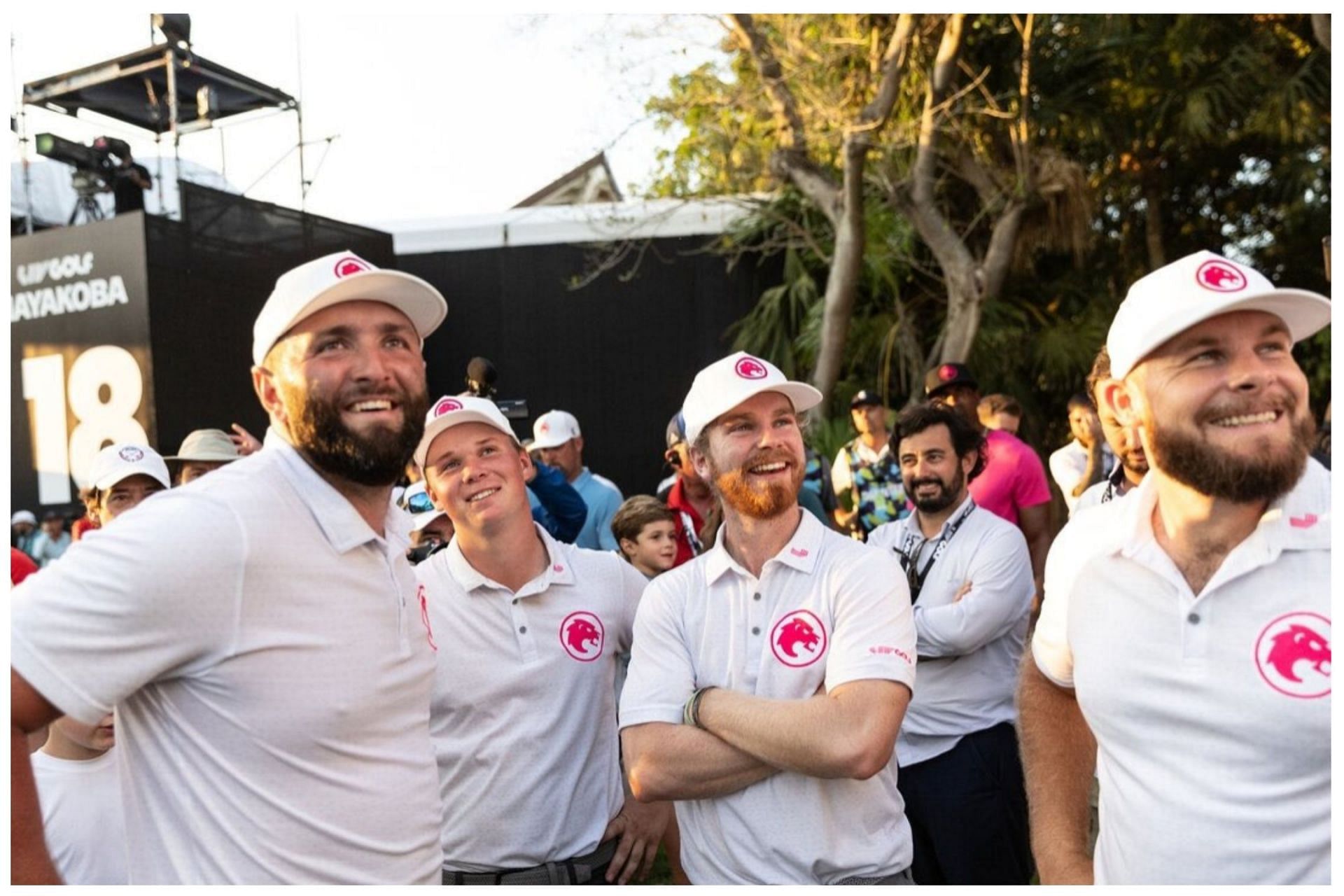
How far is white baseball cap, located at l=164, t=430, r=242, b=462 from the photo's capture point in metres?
5.93

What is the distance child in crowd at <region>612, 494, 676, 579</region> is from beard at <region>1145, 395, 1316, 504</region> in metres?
3.26

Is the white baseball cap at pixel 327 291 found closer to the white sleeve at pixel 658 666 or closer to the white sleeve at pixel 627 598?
the white sleeve at pixel 658 666

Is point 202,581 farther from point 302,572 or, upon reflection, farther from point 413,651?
point 413,651

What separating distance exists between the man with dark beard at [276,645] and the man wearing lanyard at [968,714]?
85.1 inches

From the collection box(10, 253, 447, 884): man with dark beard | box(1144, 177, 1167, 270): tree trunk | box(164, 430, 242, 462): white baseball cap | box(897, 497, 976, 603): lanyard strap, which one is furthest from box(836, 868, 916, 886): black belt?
box(1144, 177, 1167, 270): tree trunk

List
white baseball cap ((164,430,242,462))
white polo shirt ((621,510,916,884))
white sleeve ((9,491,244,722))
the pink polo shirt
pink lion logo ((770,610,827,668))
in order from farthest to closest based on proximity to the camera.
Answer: the pink polo shirt, white baseball cap ((164,430,242,462)), pink lion logo ((770,610,827,668)), white polo shirt ((621,510,916,884)), white sleeve ((9,491,244,722))

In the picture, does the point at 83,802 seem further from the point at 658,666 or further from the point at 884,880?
the point at 884,880

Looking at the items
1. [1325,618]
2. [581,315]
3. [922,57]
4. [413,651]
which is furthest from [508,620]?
[581,315]

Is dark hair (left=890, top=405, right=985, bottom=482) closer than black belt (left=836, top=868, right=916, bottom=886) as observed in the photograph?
No

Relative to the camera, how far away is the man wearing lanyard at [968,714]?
404 cm

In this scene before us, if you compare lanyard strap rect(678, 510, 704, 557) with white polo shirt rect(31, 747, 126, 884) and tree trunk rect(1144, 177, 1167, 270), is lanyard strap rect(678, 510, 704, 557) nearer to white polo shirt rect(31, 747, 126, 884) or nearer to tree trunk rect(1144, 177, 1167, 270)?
white polo shirt rect(31, 747, 126, 884)

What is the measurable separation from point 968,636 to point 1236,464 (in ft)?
6.49

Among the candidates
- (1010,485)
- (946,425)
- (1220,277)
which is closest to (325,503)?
(1220,277)

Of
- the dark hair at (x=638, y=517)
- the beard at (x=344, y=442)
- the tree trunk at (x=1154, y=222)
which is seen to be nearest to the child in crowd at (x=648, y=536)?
the dark hair at (x=638, y=517)
